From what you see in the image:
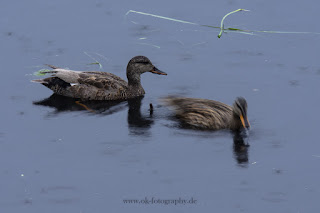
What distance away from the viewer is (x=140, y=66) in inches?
533

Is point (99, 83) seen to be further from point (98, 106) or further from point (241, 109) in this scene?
point (241, 109)

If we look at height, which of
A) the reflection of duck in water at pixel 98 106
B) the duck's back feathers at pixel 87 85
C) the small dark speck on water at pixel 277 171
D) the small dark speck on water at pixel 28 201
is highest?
the duck's back feathers at pixel 87 85

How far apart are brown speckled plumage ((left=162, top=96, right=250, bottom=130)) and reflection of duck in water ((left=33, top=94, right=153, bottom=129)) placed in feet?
1.89

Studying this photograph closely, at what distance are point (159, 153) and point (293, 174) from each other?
1.93m

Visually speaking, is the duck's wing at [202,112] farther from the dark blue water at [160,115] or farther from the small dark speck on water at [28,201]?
the small dark speck on water at [28,201]

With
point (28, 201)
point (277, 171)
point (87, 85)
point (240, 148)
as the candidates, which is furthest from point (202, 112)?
point (28, 201)

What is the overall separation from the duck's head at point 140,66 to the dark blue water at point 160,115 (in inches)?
12.1

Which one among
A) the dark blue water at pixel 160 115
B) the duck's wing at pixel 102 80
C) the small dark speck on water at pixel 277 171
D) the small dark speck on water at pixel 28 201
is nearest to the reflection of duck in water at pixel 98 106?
the dark blue water at pixel 160 115

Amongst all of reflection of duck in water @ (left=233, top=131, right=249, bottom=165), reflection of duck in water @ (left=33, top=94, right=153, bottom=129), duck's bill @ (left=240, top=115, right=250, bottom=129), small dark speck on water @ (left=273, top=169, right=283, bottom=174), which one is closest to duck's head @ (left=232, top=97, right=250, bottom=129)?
duck's bill @ (left=240, top=115, right=250, bottom=129)

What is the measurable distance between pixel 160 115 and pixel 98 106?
1268mm

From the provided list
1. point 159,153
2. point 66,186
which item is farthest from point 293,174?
point 66,186

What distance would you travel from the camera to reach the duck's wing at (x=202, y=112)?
11883mm

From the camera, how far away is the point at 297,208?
9.34 meters

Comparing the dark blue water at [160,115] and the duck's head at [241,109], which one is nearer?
the dark blue water at [160,115]
